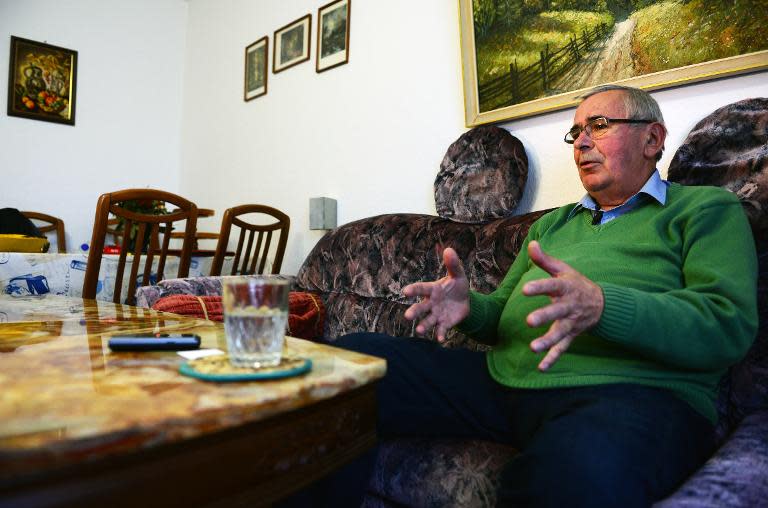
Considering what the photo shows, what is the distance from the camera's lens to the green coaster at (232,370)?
0.51 meters

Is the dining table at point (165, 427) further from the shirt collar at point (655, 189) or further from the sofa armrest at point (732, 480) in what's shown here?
the shirt collar at point (655, 189)

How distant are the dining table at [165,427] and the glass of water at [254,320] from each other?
53mm

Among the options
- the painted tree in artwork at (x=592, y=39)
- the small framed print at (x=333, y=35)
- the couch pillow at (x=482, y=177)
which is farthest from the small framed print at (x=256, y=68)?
the couch pillow at (x=482, y=177)

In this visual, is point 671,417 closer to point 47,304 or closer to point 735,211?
point 735,211

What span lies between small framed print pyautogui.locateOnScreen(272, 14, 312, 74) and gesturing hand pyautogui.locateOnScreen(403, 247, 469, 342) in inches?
97.4

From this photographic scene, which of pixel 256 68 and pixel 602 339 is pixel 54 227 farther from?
pixel 602 339

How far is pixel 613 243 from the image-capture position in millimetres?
1126

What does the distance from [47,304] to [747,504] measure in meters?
1.46

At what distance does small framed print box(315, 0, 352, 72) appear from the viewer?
281 centimetres

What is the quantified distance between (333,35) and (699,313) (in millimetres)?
2600


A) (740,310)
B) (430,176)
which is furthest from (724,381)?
(430,176)

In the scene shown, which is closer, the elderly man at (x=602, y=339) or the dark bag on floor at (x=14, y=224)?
the elderly man at (x=602, y=339)

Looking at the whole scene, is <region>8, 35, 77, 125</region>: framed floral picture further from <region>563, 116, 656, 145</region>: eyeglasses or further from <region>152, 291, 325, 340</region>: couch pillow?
<region>563, 116, 656, 145</region>: eyeglasses

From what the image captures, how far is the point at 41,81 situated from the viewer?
3764 millimetres
